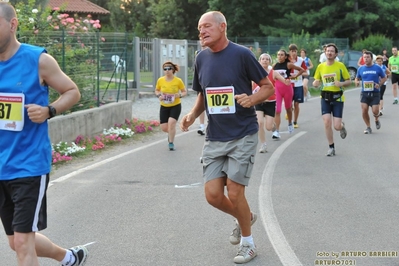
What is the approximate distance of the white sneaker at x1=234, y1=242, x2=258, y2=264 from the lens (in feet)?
18.6

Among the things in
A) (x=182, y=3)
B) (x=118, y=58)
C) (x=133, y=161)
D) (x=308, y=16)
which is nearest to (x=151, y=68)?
(x=118, y=58)

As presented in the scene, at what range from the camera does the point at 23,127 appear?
175 inches

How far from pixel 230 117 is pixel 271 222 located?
1.73m

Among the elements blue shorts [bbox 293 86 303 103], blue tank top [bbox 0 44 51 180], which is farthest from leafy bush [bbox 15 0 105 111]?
blue tank top [bbox 0 44 51 180]

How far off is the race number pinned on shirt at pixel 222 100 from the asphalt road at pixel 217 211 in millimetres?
1239

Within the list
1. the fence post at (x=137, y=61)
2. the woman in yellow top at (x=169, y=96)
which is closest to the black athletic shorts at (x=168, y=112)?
the woman in yellow top at (x=169, y=96)

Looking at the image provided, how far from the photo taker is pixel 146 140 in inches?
573

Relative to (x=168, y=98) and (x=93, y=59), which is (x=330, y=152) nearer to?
(x=168, y=98)

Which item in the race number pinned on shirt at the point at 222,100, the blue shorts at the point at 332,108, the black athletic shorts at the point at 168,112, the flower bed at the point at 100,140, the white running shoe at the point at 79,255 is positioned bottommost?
the flower bed at the point at 100,140

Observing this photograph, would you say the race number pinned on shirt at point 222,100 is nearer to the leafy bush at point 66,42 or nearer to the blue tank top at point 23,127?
the blue tank top at point 23,127

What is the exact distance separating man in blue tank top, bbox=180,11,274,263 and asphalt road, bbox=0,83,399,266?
0.50 meters

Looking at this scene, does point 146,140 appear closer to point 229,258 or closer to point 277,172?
point 277,172

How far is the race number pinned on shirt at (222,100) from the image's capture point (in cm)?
570

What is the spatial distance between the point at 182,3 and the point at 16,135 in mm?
52951
